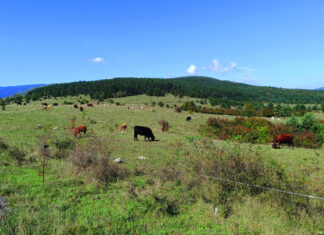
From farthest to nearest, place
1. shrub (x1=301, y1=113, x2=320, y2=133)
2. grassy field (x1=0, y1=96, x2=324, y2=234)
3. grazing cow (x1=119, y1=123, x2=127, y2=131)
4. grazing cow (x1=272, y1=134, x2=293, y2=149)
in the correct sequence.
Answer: shrub (x1=301, y1=113, x2=320, y2=133) → grazing cow (x1=119, y1=123, x2=127, y2=131) → grazing cow (x1=272, y1=134, x2=293, y2=149) → grassy field (x1=0, y1=96, x2=324, y2=234)

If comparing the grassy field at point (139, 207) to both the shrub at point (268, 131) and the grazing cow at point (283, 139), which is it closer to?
the grazing cow at point (283, 139)

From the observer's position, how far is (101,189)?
5711 mm

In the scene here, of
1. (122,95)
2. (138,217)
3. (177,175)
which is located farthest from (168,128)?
(122,95)

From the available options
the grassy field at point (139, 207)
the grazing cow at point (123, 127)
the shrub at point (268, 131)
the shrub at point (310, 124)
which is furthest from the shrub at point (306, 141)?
the grazing cow at point (123, 127)

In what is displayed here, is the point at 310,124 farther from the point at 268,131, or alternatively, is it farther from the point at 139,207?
the point at 139,207

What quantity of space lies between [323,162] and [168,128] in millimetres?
16065

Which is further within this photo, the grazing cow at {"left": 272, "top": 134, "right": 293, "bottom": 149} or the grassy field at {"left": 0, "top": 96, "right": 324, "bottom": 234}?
the grazing cow at {"left": 272, "top": 134, "right": 293, "bottom": 149}

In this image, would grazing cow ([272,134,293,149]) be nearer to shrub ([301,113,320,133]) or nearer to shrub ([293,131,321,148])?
shrub ([293,131,321,148])

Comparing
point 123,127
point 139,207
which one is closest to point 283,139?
point 123,127

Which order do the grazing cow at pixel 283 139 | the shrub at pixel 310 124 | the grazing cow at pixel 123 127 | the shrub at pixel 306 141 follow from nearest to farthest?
the grazing cow at pixel 283 139 < the shrub at pixel 306 141 < the grazing cow at pixel 123 127 < the shrub at pixel 310 124

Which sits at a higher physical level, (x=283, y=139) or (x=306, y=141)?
(x=283, y=139)

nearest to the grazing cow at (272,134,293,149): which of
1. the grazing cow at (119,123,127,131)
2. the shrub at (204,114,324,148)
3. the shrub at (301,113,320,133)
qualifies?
the shrub at (204,114,324,148)

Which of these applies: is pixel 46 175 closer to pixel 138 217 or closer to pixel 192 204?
pixel 138 217

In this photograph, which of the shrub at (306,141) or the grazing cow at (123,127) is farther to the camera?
the grazing cow at (123,127)
